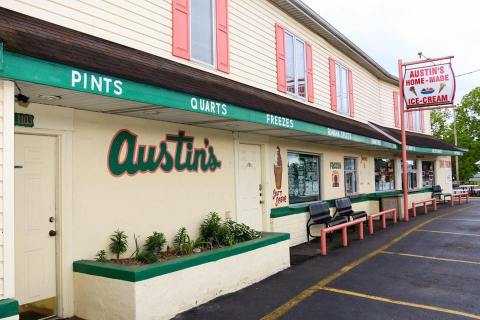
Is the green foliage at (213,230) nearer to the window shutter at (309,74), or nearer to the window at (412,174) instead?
the window shutter at (309,74)

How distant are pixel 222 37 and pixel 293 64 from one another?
130 inches

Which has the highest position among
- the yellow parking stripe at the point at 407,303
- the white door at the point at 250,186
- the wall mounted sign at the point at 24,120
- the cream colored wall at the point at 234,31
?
the cream colored wall at the point at 234,31

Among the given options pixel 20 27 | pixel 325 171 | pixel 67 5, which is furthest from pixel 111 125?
pixel 325 171

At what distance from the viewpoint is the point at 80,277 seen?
498 cm

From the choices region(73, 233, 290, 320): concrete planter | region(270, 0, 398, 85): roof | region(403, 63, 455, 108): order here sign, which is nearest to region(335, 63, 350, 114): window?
region(270, 0, 398, 85): roof

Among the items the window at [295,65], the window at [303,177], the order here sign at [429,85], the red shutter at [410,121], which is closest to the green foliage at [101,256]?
the window at [303,177]

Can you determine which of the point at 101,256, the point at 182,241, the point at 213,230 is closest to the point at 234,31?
the point at 213,230

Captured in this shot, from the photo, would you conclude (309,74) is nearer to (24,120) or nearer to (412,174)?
(24,120)

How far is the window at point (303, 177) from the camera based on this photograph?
1025 centimetres

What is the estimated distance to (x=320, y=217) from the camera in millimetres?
10523

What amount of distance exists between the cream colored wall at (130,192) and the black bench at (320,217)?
3546 millimetres

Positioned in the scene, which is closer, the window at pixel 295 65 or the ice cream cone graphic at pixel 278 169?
the ice cream cone graphic at pixel 278 169

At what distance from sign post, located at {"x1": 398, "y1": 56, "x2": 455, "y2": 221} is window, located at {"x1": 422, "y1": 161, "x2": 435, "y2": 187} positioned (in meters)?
8.48

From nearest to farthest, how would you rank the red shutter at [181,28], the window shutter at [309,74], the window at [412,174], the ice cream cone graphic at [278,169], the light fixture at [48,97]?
the light fixture at [48,97], the red shutter at [181,28], the ice cream cone graphic at [278,169], the window shutter at [309,74], the window at [412,174]
